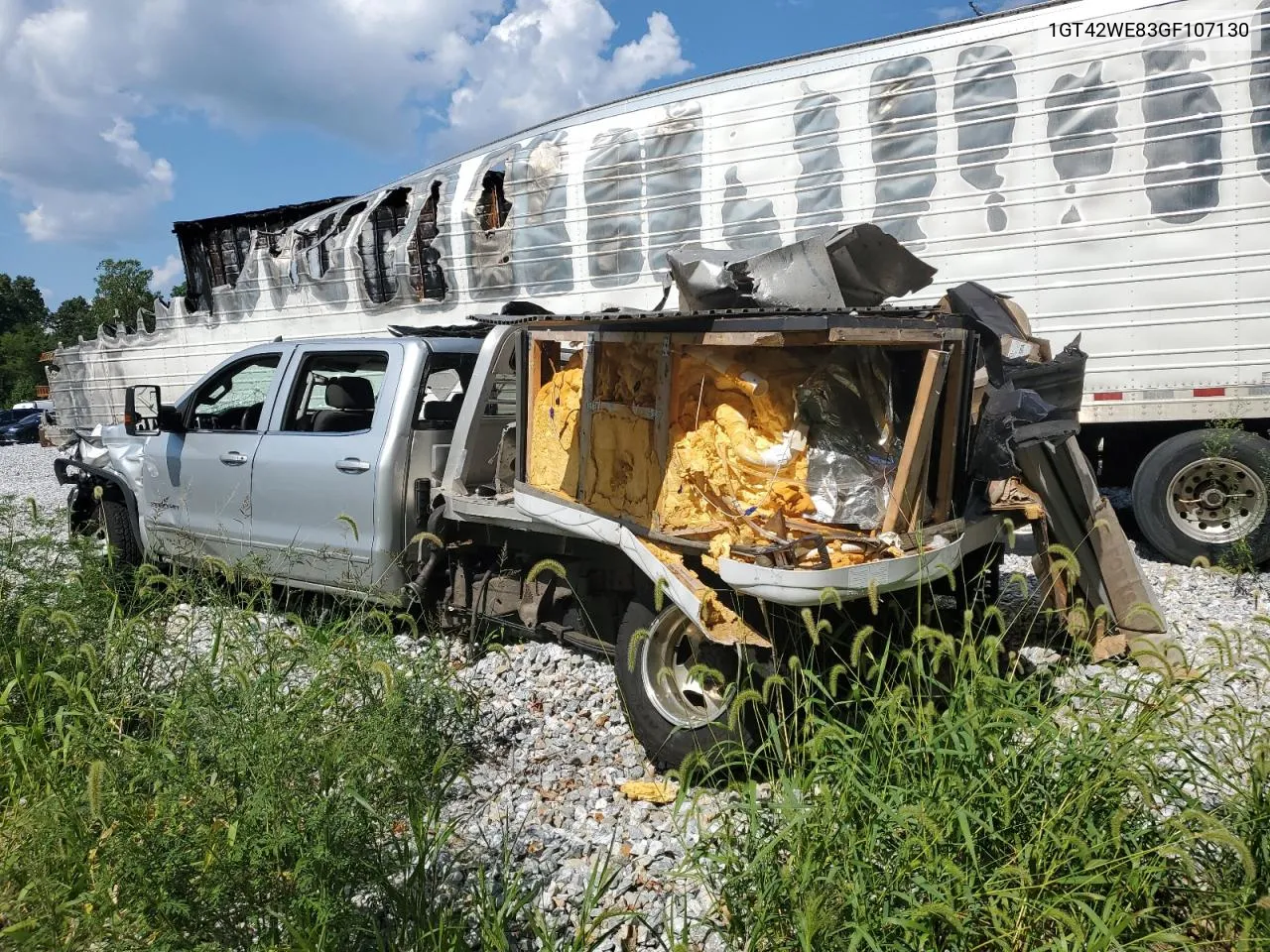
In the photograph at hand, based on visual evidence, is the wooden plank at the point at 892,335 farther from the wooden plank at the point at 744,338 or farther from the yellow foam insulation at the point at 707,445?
the yellow foam insulation at the point at 707,445

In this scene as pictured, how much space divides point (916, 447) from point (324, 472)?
3632mm

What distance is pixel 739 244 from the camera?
8430 millimetres

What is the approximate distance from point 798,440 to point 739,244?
16.7 feet

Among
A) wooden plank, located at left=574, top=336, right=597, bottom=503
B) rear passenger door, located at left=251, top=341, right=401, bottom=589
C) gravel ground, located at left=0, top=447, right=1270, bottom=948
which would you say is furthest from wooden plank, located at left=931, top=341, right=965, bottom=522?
rear passenger door, located at left=251, top=341, right=401, bottom=589

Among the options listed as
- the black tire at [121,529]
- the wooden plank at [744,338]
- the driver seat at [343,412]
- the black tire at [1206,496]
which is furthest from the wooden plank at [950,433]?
the black tire at [121,529]

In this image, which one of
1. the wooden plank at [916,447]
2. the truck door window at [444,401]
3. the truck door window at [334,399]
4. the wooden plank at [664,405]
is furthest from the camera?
the truck door window at [334,399]

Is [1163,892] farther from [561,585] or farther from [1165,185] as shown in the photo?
[1165,185]

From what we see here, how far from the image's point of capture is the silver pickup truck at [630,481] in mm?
3514

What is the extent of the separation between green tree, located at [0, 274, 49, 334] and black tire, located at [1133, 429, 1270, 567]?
87.3m

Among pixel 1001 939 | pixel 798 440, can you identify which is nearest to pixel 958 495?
pixel 798 440

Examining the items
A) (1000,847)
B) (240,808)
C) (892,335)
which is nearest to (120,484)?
(240,808)

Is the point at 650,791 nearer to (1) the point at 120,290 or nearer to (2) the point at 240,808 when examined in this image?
(2) the point at 240,808

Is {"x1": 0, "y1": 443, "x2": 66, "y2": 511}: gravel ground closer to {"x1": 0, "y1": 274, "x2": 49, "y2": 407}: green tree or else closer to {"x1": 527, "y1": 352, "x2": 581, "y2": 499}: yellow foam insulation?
{"x1": 527, "y1": 352, "x2": 581, "y2": 499}: yellow foam insulation

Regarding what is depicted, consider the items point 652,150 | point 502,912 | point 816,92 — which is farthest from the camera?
point 652,150
